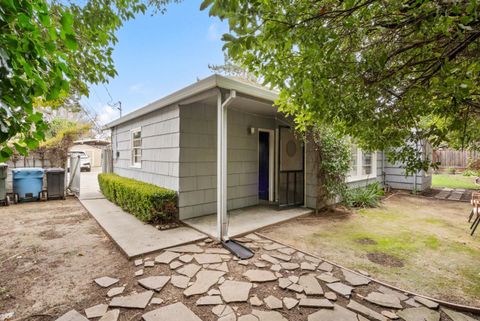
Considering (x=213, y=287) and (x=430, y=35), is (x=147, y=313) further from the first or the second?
(x=430, y=35)

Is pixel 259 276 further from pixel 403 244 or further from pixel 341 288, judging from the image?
pixel 403 244

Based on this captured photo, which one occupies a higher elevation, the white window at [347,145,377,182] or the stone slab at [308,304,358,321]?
the white window at [347,145,377,182]

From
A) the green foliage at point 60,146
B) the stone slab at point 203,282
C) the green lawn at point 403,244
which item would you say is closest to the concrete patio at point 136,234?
the stone slab at point 203,282

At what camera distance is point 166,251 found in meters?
3.60

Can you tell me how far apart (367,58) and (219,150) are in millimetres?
2591

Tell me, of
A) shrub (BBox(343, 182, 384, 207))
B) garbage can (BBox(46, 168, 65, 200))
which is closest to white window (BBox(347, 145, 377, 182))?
shrub (BBox(343, 182, 384, 207))

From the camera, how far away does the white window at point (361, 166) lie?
7611 mm

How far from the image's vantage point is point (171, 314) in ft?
7.36

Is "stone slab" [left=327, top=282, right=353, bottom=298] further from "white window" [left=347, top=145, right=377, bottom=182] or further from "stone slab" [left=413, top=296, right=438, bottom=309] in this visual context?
"white window" [left=347, top=145, right=377, bottom=182]

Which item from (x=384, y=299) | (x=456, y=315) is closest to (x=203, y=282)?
(x=384, y=299)

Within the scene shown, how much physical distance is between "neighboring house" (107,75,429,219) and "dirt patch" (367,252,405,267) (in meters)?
2.40

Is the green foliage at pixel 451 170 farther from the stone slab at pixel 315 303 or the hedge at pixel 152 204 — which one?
the hedge at pixel 152 204

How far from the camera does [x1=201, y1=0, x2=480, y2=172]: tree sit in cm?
163

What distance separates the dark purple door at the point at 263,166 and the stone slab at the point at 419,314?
497cm
